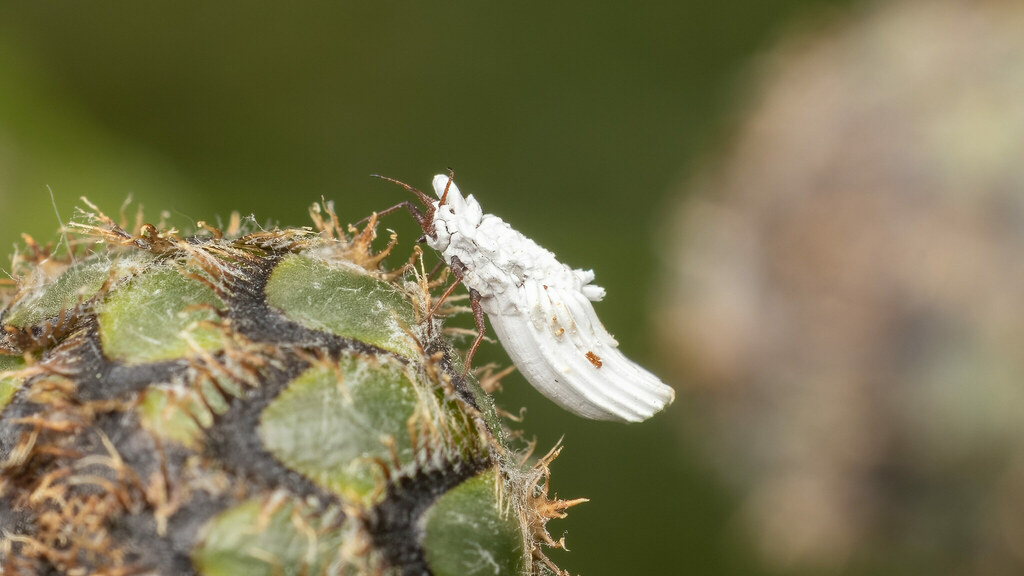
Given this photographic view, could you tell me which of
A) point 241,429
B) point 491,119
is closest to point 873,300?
point 241,429

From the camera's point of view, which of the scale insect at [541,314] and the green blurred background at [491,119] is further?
the green blurred background at [491,119]

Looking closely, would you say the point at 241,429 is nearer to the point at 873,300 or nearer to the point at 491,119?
the point at 873,300

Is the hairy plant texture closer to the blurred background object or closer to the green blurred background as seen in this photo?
the blurred background object

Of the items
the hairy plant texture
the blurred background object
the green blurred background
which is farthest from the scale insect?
the green blurred background

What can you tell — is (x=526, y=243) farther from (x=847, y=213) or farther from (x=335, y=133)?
(x=335, y=133)

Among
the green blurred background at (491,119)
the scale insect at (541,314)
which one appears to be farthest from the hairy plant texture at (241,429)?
the green blurred background at (491,119)

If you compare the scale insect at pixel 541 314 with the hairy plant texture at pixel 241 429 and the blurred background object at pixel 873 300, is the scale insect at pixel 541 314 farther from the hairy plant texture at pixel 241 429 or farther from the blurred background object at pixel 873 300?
the blurred background object at pixel 873 300
